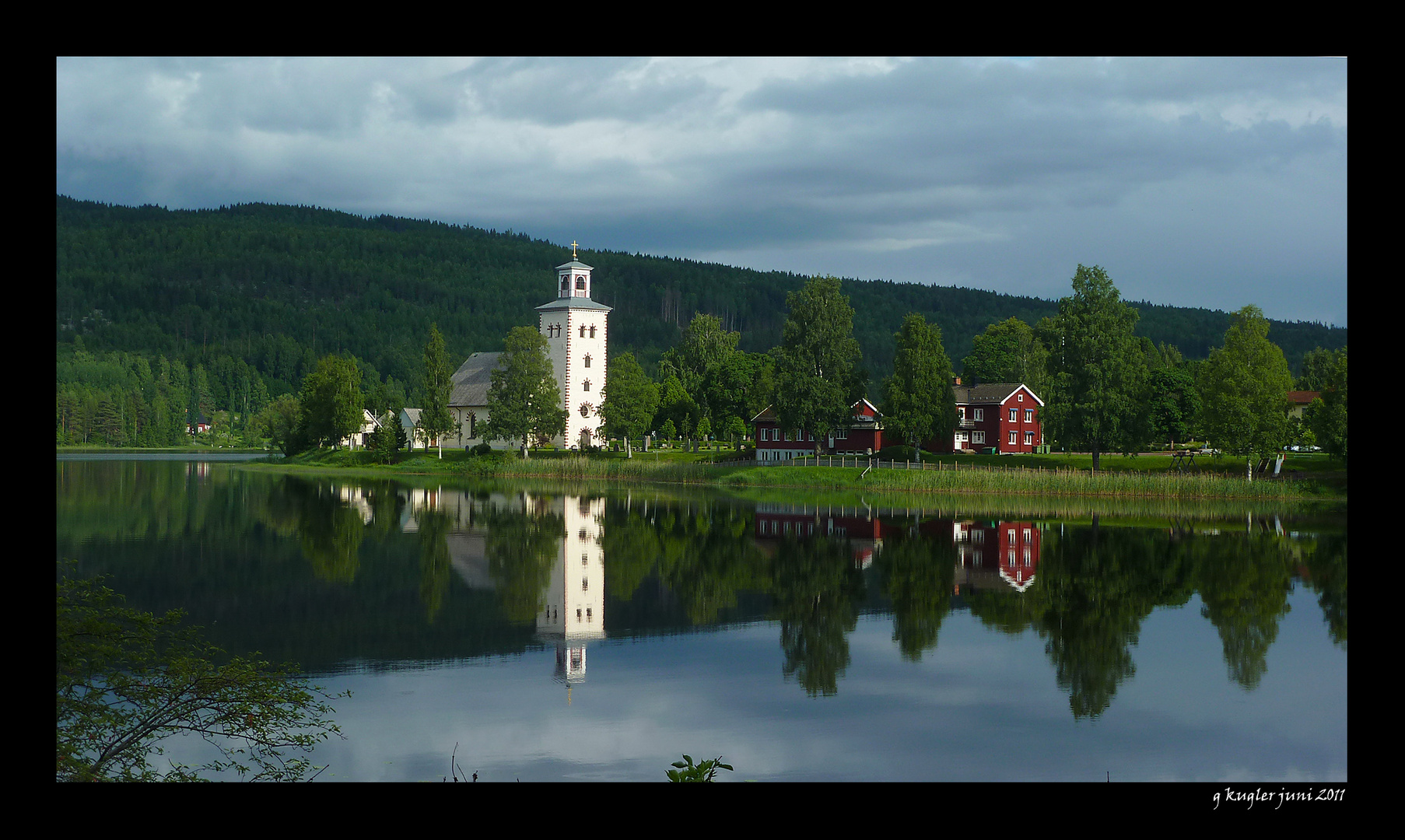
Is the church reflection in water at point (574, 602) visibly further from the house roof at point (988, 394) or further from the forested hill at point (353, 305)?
the forested hill at point (353, 305)

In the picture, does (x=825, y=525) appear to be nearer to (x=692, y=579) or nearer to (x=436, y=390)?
(x=692, y=579)

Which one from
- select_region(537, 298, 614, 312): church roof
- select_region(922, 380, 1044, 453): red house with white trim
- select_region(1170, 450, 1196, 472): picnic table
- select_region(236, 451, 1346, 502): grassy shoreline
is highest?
select_region(537, 298, 614, 312): church roof

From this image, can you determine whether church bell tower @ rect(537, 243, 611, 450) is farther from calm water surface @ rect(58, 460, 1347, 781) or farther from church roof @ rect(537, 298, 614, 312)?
Answer: calm water surface @ rect(58, 460, 1347, 781)

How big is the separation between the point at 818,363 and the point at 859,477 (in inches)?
486

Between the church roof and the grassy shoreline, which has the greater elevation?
the church roof

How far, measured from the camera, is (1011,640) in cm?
1870

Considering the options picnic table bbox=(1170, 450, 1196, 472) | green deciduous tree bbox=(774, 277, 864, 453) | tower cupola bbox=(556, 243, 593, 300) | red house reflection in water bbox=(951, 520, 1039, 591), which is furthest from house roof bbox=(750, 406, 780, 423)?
red house reflection in water bbox=(951, 520, 1039, 591)

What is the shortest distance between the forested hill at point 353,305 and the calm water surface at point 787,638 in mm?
120424

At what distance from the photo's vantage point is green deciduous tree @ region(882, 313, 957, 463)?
62.9 meters

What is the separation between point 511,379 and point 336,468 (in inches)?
595

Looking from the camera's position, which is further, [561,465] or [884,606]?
[561,465]

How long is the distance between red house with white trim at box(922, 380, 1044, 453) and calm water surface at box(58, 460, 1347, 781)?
3753 centimetres
